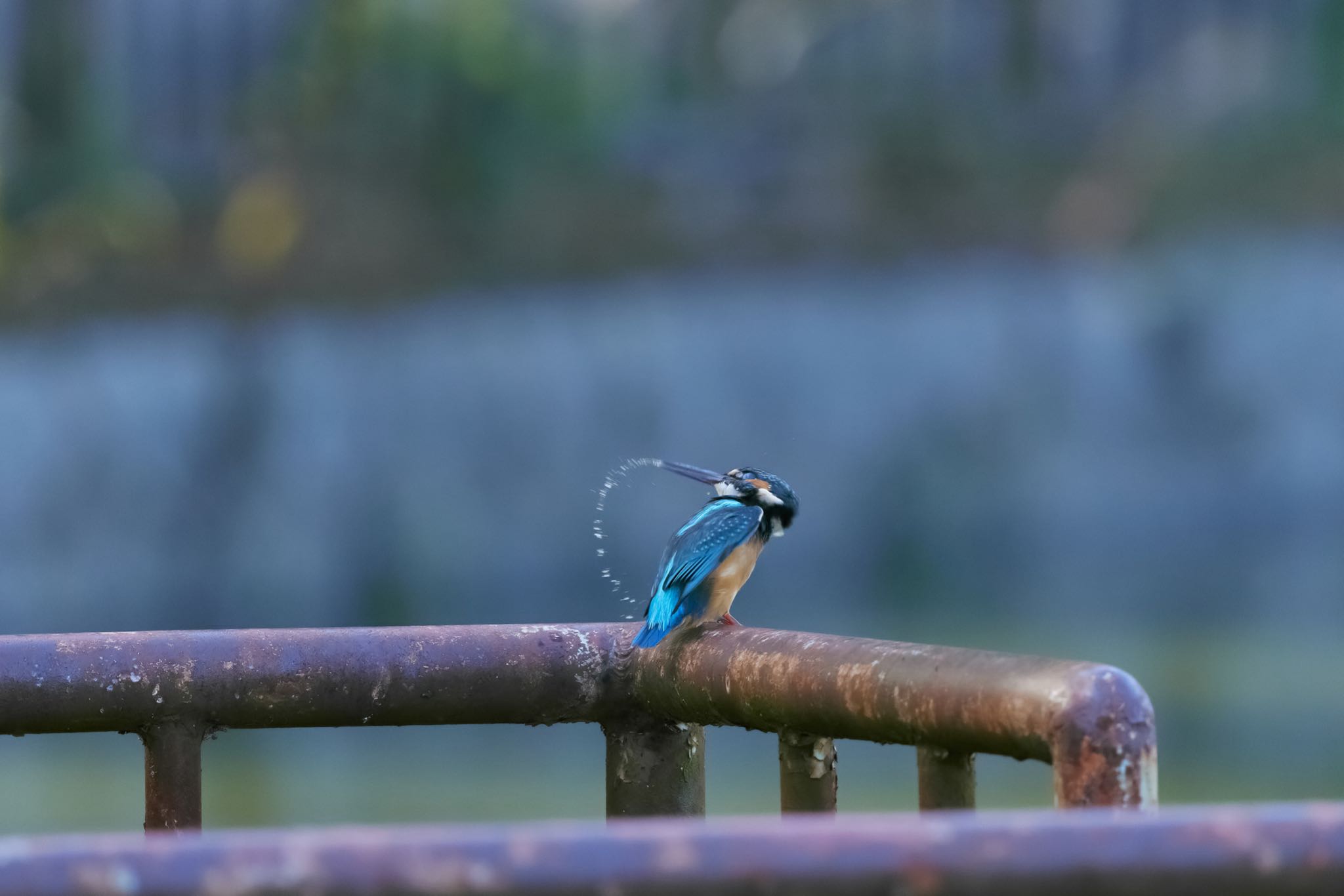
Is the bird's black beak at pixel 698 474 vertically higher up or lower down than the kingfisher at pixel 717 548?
higher up

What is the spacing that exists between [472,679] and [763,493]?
0.63 meters

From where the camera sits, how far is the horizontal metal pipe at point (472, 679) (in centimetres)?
123

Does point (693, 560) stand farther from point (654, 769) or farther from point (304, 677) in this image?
A: point (304, 677)

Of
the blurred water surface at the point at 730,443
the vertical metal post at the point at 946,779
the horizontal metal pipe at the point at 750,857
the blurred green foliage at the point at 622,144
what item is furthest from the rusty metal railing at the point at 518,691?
the blurred green foliage at the point at 622,144

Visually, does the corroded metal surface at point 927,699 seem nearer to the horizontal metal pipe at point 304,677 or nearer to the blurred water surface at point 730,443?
the horizontal metal pipe at point 304,677

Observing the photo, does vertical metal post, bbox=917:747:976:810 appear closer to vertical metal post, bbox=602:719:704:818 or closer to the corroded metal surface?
the corroded metal surface

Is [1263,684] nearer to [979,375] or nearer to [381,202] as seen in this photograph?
[979,375]

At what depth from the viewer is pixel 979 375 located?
13914 mm

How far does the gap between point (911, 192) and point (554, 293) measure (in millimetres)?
3112

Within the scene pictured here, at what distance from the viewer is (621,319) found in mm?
13906

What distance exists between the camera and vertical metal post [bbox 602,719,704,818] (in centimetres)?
160

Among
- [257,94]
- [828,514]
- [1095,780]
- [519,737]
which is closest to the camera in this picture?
[1095,780]

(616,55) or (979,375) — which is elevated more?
(616,55)

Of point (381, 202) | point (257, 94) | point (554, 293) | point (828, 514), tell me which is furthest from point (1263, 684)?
point (257, 94)
